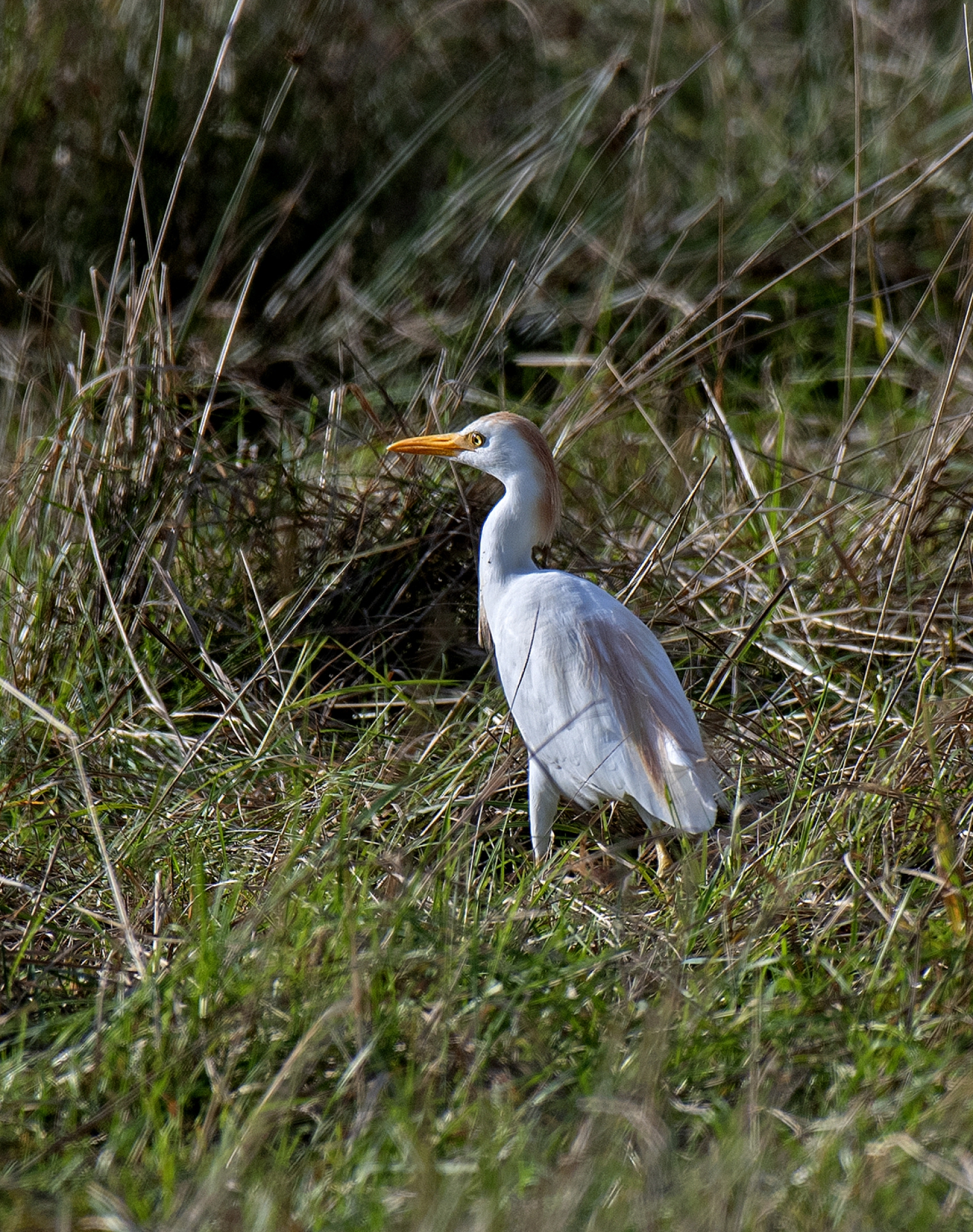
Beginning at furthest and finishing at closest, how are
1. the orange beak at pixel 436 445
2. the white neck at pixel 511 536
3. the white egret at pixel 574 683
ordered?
the orange beak at pixel 436 445 → the white neck at pixel 511 536 → the white egret at pixel 574 683

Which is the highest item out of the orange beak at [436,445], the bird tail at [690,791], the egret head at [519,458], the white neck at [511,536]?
the orange beak at [436,445]

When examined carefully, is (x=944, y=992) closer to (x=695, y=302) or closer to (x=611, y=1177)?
(x=611, y=1177)

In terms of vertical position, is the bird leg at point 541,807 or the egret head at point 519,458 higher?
the egret head at point 519,458

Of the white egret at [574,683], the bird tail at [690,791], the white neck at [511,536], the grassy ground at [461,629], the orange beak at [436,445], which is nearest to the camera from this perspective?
the grassy ground at [461,629]

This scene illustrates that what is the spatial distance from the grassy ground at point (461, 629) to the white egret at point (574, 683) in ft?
0.52

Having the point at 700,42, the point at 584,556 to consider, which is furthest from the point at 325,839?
the point at 700,42

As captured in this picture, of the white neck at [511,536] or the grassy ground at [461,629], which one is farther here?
the white neck at [511,536]

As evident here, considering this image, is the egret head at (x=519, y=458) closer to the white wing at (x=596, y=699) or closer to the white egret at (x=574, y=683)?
the white egret at (x=574, y=683)

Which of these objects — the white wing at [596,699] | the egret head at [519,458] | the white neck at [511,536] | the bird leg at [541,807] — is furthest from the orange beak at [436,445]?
the bird leg at [541,807]

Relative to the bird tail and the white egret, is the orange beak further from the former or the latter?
the bird tail

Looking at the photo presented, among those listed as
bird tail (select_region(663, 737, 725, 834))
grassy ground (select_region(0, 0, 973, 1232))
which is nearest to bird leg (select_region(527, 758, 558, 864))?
grassy ground (select_region(0, 0, 973, 1232))

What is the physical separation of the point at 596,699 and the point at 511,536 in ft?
1.72

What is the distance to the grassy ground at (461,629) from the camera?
1.89 metres

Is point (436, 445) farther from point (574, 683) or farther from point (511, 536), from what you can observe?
point (574, 683)
